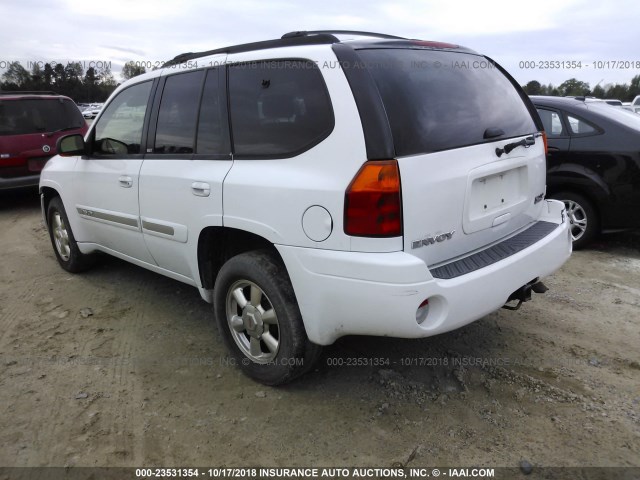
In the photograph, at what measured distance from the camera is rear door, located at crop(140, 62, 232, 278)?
2.94 m

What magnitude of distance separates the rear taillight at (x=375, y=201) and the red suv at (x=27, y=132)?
736 centimetres

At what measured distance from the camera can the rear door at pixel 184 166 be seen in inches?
116

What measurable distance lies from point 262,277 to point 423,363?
1213 mm

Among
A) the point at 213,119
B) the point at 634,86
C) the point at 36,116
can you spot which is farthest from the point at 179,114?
the point at 634,86

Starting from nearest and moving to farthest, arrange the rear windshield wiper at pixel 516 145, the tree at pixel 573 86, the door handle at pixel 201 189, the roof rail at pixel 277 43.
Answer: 1. the roof rail at pixel 277 43
2. the rear windshield wiper at pixel 516 145
3. the door handle at pixel 201 189
4. the tree at pixel 573 86

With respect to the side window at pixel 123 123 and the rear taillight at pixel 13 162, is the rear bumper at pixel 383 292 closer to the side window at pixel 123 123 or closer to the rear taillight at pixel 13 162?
the side window at pixel 123 123

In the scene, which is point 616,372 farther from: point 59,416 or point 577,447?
point 59,416

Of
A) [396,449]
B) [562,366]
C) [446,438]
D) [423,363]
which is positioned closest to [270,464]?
[396,449]

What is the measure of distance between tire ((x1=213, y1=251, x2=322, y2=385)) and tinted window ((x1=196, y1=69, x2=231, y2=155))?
0.69 meters

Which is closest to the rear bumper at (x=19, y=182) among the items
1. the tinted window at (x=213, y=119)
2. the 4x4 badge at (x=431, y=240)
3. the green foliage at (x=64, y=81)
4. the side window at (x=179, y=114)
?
the side window at (x=179, y=114)

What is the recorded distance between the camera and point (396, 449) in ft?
7.92

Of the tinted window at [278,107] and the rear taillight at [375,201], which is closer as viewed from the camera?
the rear taillight at [375,201]

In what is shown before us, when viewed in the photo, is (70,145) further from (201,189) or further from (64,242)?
(201,189)

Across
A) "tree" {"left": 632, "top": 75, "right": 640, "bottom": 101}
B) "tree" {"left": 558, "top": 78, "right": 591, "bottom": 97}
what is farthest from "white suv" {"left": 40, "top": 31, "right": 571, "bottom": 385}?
"tree" {"left": 632, "top": 75, "right": 640, "bottom": 101}
